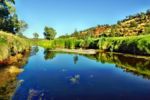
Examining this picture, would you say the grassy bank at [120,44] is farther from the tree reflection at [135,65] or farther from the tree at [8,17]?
the tree at [8,17]

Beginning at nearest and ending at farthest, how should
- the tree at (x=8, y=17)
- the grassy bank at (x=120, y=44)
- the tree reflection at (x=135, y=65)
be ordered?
the tree reflection at (x=135, y=65) < the grassy bank at (x=120, y=44) < the tree at (x=8, y=17)

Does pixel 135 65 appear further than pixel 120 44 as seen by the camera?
No

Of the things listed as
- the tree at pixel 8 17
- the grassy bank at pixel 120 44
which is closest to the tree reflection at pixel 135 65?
the grassy bank at pixel 120 44

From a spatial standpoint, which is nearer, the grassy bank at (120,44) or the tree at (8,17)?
the grassy bank at (120,44)

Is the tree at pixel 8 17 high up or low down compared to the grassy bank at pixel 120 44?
up

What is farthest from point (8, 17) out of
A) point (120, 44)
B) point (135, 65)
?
point (135, 65)

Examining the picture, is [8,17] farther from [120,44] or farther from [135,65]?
[135,65]

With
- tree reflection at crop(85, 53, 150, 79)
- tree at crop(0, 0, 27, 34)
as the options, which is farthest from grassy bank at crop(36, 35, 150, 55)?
tree at crop(0, 0, 27, 34)

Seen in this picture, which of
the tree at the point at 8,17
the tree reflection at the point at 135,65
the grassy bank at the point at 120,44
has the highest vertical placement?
the tree at the point at 8,17

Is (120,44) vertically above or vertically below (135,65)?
above

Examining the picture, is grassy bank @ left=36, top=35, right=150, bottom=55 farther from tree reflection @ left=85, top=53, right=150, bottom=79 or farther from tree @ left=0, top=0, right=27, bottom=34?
tree @ left=0, top=0, right=27, bottom=34

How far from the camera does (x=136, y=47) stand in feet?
204

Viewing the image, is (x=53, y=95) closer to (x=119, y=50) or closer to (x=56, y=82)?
(x=56, y=82)

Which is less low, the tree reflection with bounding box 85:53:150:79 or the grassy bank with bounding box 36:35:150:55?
the grassy bank with bounding box 36:35:150:55
